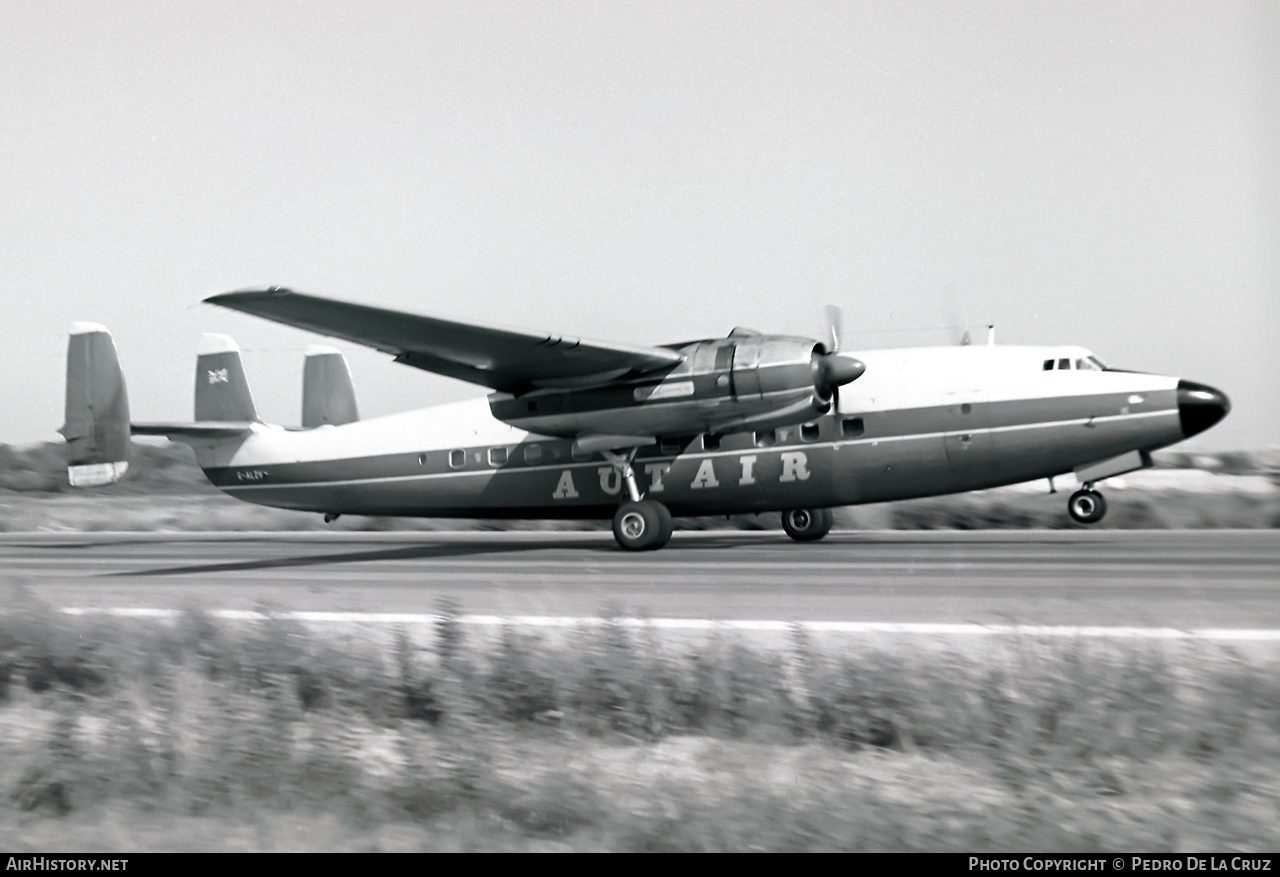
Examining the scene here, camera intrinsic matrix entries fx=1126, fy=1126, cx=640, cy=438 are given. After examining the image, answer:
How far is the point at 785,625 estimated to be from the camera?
9352 millimetres

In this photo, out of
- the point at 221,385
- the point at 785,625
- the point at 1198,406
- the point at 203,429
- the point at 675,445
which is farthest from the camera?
the point at 221,385

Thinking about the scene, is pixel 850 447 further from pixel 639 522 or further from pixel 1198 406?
pixel 1198 406

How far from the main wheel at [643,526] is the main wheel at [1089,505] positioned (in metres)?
7.05

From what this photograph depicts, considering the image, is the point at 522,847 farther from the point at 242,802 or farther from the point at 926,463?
the point at 926,463

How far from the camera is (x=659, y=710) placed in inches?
249

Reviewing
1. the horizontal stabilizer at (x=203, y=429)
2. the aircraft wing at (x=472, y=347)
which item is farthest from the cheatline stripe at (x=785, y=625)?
the horizontal stabilizer at (x=203, y=429)

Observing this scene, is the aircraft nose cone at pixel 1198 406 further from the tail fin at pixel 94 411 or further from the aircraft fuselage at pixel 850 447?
the tail fin at pixel 94 411

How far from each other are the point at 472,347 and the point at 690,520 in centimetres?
1311

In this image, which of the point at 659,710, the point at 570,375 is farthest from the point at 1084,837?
the point at 570,375

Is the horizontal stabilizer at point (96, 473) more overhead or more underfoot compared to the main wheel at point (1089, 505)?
more overhead

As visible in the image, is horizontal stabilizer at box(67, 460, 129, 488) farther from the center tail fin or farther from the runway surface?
the runway surface

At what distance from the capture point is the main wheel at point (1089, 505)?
19.3 metres

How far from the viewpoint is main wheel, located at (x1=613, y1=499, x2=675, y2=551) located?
18.5m

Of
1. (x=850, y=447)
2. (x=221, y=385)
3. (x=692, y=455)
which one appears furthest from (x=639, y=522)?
(x=221, y=385)
